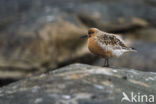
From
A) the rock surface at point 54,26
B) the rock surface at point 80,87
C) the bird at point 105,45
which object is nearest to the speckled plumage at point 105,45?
the bird at point 105,45

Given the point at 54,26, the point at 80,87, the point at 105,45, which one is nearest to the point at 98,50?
the point at 105,45

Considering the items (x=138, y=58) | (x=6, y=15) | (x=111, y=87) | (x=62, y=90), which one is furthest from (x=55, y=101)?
(x=6, y=15)

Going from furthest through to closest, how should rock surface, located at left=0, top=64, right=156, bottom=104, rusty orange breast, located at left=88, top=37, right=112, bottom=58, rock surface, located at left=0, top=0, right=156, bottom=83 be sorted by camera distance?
rock surface, located at left=0, top=0, right=156, bottom=83 → rusty orange breast, located at left=88, top=37, right=112, bottom=58 → rock surface, located at left=0, top=64, right=156, bottom=104

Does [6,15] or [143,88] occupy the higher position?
[6,15]

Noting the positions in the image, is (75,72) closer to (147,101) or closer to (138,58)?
(147,101)

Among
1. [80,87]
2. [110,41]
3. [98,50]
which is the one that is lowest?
Result: [80,87]

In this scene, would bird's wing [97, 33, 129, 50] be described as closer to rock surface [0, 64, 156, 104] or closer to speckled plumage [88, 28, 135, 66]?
speckled plumage [88, 28, 135, 66]

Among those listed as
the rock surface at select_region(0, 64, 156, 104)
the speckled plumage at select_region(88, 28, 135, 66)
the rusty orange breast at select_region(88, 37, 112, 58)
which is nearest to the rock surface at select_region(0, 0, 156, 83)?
the speckled plumage at select_region(88, 28, 135, 66)

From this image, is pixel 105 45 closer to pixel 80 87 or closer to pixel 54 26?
pixel 80 87
